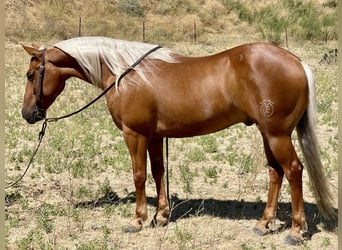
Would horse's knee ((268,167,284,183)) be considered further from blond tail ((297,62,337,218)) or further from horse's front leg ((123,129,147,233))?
horse's front leg ((123,129,147,233))

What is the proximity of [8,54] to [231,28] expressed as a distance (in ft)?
45.4

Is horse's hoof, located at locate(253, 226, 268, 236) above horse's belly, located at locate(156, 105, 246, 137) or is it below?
below

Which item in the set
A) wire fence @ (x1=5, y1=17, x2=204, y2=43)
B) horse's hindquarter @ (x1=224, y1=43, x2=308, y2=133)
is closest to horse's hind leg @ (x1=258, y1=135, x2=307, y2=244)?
horse's hindquarter @ (x1=224, y1=43, x2=308, y2=133)

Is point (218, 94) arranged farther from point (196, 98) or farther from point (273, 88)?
point (273, 88)

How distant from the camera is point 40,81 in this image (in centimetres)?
478

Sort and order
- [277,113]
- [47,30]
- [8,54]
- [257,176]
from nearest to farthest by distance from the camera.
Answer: [277,113] → [257,176] → [8,54] → [47,30]

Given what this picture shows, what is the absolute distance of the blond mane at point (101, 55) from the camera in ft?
15.6

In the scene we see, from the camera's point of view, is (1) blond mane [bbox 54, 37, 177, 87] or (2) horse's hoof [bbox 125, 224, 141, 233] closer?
(1) blond mane [bbox 54, 37, 177, 87]

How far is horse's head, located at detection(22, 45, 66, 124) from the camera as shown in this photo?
4777 millimetres

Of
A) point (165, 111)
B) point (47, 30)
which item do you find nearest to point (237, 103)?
point (165, 111)

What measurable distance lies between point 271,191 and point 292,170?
45 centimetres

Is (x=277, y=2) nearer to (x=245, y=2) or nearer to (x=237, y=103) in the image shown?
(x=245, y=2)

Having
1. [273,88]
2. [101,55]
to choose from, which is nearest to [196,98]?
[273,88]

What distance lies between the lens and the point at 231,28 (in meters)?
27.9
